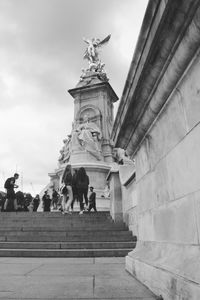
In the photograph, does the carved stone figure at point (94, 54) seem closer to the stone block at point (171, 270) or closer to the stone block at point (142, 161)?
the stone block at point (142, 161)

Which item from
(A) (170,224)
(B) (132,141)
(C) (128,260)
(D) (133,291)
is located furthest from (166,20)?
(C) (128,260)

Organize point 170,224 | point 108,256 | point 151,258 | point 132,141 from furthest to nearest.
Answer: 1. point 108,256
2. point 132,141
3. point 151,258
4. point 170,224

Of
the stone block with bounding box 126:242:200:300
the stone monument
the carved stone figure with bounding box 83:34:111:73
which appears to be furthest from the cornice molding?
the carved stone figure with bounding box 83:34:111:73

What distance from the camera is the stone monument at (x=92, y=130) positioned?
2072 cm

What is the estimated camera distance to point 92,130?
2375 centimetres

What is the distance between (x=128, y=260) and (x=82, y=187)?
26.7 feet

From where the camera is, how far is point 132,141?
13.3 feet

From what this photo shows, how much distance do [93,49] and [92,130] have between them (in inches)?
531

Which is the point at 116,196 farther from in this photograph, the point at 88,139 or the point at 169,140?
the point at 88,139

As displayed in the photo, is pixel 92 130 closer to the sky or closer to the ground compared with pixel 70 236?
closer to the sky

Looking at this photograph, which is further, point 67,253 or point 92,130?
point 92,130

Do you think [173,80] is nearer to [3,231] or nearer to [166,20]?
[166,20]

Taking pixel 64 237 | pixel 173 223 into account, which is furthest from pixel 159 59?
pixel 64 237

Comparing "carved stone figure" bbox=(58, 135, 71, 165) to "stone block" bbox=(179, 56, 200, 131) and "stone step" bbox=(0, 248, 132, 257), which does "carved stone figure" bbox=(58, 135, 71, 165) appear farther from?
"stone block" bbox=(179, 56, 200, 131)
